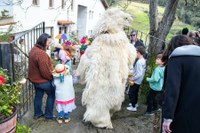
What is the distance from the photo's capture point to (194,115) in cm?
240

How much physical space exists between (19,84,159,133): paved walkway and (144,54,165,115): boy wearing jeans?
6.6 inches

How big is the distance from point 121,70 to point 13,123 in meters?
2.29

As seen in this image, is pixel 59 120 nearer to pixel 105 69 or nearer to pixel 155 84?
pixel 105 69

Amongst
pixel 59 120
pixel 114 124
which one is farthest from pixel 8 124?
pixel 114 124

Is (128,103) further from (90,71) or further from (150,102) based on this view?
(90,71)

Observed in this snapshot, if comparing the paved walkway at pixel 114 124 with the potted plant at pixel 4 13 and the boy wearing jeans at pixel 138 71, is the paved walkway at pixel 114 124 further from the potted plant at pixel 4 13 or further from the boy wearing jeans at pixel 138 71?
the potted plant at pixel 4 13

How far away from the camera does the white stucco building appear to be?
930cm

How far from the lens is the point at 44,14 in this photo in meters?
13.5

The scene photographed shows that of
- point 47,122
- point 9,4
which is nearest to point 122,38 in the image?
point 47,122

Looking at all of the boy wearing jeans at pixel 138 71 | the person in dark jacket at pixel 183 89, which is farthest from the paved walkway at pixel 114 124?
the person in dark jacket at pixel 183 89

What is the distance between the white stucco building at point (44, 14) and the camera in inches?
366

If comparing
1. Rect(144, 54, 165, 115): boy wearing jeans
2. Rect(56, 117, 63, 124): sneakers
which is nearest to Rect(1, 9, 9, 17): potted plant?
Rect(56, 117, 63, 124): sneakers

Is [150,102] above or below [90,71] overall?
below

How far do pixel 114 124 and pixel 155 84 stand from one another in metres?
1.09
